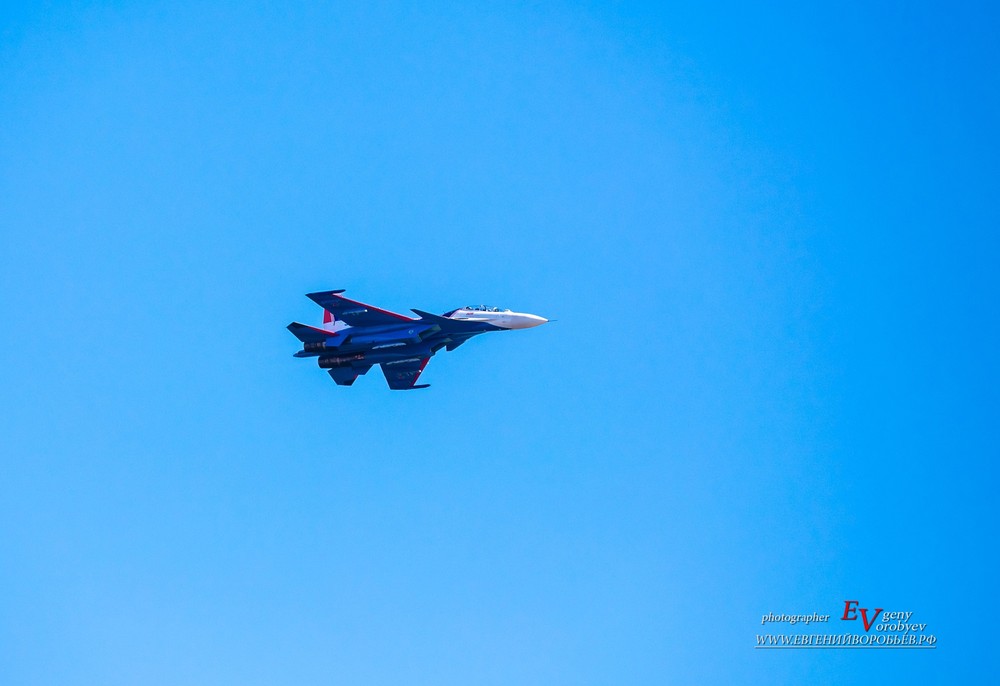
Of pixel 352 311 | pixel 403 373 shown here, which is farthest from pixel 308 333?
pixel 403 373

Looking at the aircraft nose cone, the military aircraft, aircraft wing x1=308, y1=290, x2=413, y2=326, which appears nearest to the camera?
aircraft wing x1=308, y1=290, x2=413, y2=326

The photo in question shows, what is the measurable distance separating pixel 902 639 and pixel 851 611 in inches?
135

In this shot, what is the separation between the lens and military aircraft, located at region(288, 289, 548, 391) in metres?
51.2

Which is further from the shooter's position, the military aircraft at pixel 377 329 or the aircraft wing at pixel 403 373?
the aircraft wing at pixel 403 373

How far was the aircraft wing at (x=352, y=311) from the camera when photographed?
50.7 meters

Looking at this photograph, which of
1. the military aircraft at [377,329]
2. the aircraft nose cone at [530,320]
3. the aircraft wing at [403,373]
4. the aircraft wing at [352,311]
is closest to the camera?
the aircraft wing at [352,311]

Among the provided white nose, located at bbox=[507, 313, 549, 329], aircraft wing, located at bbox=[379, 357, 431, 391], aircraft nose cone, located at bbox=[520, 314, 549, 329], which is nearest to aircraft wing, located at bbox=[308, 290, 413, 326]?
aircraft wing, located at bbox=[379, 357, 431, 391]

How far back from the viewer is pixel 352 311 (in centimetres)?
5116

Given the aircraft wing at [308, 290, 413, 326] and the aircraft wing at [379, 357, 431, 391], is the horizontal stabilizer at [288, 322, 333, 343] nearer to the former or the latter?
the aircraft wing at [308, 290, 413, 326]

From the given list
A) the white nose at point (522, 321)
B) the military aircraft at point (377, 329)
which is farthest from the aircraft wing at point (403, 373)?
the white nose at point (522, 321)

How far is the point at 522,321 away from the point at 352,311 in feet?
32.4

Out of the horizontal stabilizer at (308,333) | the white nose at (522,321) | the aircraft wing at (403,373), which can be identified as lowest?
the horizontal stabilizer at (308,333)

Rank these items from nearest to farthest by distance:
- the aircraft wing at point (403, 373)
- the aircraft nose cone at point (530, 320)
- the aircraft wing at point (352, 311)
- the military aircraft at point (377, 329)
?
the aircraft wing at point (352, 311), the military aircraft at point (377, 329), the aircraft nose cone at point (530, 320), the aircraft wing at point (403, 373)

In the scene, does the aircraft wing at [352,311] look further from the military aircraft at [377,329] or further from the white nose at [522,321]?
the white nose at [522,321]
